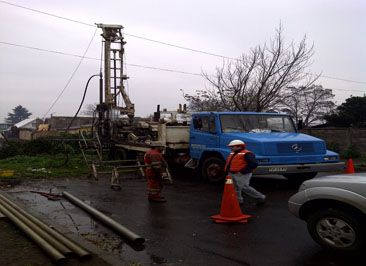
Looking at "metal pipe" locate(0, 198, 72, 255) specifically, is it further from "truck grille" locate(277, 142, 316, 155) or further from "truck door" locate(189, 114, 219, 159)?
"truck grille" locate(277, 142, 316, 155)

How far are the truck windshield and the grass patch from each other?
5373 mm

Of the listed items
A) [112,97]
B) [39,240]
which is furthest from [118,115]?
[39,240]

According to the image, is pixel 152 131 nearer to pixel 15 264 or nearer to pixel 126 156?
pixel 126 156

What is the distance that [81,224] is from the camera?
26.6ft

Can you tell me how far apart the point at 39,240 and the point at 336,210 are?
396 centimetres

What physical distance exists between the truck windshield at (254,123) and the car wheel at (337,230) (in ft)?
23.6

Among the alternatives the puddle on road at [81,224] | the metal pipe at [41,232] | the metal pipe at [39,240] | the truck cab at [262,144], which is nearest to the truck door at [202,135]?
the truck cab at [262,144]

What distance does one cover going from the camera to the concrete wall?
2206 centimetres

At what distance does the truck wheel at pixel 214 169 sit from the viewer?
13273mm

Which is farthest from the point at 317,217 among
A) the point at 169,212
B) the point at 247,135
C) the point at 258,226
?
the point at 247,135

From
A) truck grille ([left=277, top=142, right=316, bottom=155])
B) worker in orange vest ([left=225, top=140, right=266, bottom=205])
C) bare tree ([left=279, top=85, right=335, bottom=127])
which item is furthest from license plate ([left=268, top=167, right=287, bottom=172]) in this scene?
bare tree ([left=279, top=85, right=335, bottom=127])

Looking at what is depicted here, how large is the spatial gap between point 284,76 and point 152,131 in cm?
882

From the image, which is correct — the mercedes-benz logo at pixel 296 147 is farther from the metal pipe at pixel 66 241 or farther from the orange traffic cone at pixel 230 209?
the metal pipe at pixel 66 241

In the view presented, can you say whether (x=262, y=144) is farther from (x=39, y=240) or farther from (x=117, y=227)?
(x=39, y=240)
